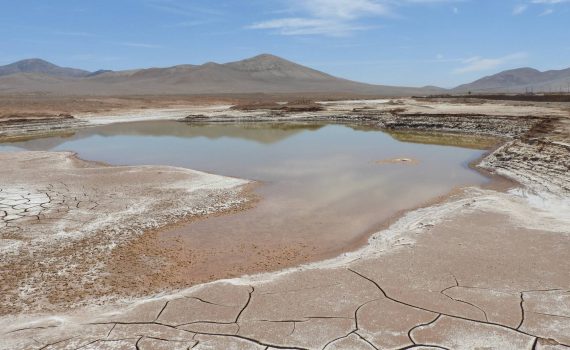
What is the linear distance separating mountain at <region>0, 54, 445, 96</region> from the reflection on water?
230 ft

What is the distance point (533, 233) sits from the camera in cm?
685

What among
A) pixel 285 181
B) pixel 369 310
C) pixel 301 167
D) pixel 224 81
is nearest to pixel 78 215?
pixel 285 181

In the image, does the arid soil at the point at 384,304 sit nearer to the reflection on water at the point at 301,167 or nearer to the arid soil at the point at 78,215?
the arid soil at the point at 78,215

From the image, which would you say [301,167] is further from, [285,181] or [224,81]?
[224,81]

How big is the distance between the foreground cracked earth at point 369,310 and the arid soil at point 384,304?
0.01 m

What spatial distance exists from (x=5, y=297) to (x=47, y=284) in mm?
483

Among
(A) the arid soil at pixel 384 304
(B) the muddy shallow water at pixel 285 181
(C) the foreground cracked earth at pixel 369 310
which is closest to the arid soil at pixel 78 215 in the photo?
(A) the arid soil at pixel 384 304

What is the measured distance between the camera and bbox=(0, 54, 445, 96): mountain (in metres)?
96.4

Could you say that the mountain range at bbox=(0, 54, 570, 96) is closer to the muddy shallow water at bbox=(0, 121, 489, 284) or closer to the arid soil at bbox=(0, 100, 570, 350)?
the muddy shallow water at bbox=(0, 121, 489, 284)

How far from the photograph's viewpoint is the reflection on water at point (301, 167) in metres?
8.27

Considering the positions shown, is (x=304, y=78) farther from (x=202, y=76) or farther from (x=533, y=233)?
(x=533, y=233)

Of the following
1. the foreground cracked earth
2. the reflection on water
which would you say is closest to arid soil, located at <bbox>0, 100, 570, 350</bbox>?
the foreground cracked earth

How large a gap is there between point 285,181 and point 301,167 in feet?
6.79

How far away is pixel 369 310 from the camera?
4.78 meters
